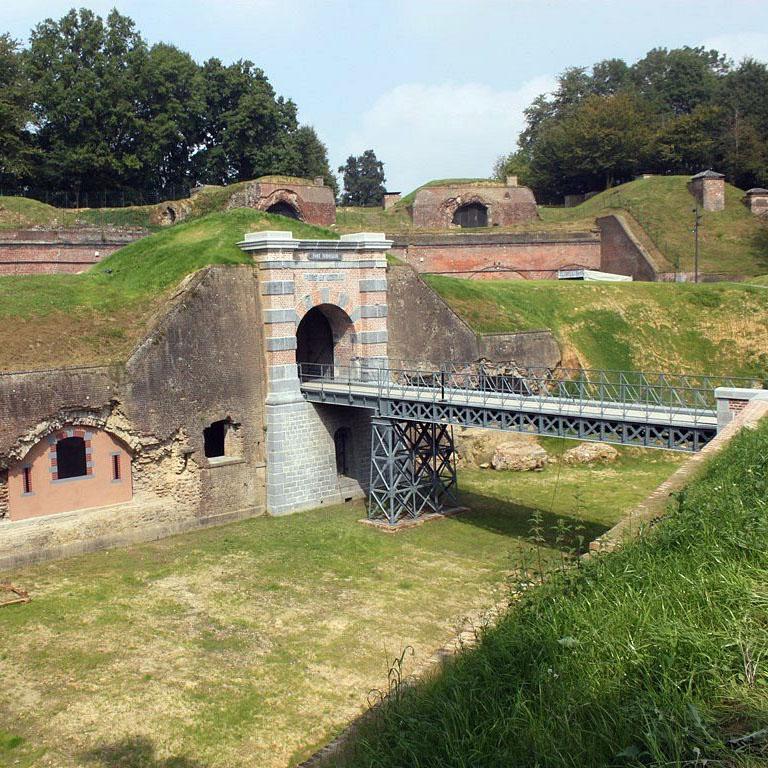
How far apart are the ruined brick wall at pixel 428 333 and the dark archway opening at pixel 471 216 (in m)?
22.5

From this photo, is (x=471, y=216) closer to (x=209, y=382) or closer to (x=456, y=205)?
(x=456, y=205)

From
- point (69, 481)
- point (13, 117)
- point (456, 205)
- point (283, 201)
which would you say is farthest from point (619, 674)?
point (456, 205)

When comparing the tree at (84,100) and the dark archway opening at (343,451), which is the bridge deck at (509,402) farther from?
the tree at (84,100)

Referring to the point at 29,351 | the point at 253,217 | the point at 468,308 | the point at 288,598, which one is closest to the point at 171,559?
the point at 288,598

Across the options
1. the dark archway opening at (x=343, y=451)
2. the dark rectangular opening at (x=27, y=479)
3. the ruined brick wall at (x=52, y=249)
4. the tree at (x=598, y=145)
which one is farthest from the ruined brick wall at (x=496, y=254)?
the dark rectangular opening at (x=27, y=479)

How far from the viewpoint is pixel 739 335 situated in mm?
35000

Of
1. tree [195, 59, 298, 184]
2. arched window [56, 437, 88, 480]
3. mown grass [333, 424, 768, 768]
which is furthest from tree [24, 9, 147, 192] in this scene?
mown grass [333, 424, 768, 768]

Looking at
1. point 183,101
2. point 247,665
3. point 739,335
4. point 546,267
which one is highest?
point 183,101

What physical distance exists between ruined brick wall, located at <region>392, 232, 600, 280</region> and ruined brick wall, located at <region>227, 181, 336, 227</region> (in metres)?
4.61

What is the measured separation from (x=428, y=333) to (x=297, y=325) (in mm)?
5217

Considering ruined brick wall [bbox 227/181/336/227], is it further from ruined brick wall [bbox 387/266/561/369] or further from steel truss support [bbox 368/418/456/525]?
steel truss support [bbox 368/418/456/525]

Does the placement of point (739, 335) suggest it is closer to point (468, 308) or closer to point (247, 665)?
point (468, 308)

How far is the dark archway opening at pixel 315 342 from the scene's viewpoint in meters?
26.9

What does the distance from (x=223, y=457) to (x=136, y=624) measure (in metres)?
7.94
